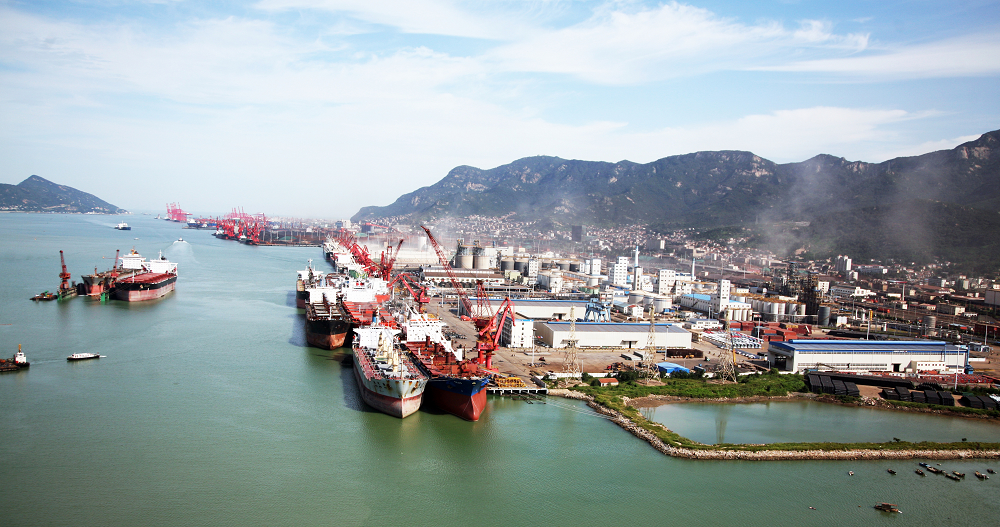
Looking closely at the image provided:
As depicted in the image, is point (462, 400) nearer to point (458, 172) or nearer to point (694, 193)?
point (694, 193)

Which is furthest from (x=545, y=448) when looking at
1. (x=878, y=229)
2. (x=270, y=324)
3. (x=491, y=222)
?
(x=491, y=222)

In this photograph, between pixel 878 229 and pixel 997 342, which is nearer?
pixel 997 342

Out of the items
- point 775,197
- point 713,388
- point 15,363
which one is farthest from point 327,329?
point 775,197

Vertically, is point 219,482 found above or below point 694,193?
below

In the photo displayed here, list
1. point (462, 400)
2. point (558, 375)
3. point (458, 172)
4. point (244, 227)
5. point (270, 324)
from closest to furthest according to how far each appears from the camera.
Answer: point (462, 400) → point (558, 375) → point (270, 324) → point (244, 227) → point (458, 172)

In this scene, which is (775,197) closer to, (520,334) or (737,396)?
(520,334)

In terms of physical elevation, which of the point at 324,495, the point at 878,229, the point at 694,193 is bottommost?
the point at 324,495
